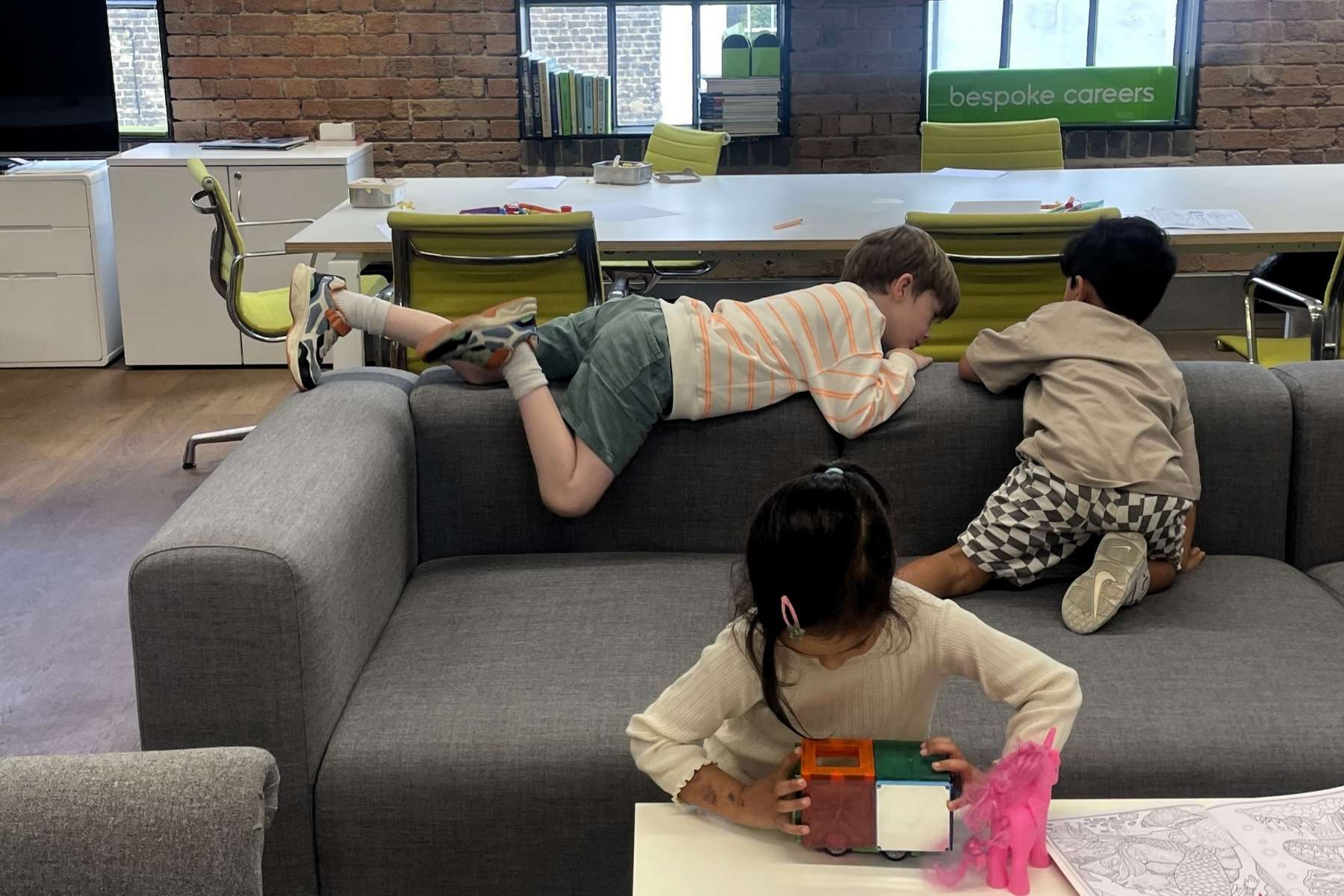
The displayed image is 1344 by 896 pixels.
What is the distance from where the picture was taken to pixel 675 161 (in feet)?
16.7

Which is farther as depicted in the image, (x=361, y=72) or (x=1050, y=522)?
(x=361, y=72)

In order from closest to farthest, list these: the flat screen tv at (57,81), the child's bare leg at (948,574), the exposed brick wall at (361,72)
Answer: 1. the child's bare leg at (948,574)
2. the flat screen tv at (57,81)
3. the exposed brick wall at (361,72)

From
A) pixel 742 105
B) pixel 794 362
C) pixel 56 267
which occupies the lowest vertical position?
pixel 56 267

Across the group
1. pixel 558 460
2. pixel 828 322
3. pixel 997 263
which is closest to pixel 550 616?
pixel 558 460

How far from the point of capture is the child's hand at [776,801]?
4.34 feet

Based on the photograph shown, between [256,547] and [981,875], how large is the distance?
3.28ft

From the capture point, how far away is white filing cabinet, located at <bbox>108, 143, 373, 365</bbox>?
5230 mm

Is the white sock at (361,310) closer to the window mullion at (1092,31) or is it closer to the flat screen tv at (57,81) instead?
the flat screen tv at (57,81)

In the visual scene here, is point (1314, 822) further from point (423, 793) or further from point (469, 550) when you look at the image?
point (469, 550)

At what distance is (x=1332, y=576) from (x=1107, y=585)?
0.47 meters

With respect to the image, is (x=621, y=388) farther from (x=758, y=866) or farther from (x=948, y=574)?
(x=758, y=866)

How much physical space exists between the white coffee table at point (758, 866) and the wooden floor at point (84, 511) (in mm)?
1559

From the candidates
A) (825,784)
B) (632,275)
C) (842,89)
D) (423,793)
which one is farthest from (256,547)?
(842,89)

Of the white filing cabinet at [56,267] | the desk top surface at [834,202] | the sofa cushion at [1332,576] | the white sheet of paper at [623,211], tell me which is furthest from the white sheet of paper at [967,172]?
the white filing cabinet at [56,267]
